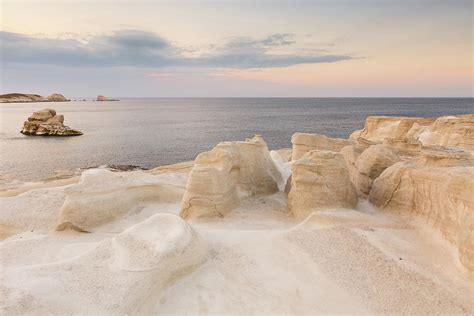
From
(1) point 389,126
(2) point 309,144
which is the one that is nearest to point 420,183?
(2) point 309,144

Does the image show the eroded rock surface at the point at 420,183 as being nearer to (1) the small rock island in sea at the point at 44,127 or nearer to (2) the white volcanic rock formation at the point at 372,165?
(2) the white volcanic rock formation at the point at 372,165

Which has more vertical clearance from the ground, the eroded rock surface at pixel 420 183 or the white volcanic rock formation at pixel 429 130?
the white volcanic rock formation at pixel 429 130

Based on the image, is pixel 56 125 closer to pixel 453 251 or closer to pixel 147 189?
pixel 147 189

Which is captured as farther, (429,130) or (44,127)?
(44,127)

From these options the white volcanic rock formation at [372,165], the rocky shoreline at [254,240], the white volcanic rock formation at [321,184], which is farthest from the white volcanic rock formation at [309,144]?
the white volcanic rock formation at [321,184]

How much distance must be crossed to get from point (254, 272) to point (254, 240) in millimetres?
1652

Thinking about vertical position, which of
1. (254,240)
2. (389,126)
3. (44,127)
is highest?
(44,127)

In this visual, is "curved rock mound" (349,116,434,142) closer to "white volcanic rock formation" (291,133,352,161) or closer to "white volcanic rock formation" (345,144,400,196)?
"white volcanic rock formation" (291,133,352,161)

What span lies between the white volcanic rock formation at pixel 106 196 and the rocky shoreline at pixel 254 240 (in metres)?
0.05

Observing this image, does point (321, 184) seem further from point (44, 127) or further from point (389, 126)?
point (44, 127)

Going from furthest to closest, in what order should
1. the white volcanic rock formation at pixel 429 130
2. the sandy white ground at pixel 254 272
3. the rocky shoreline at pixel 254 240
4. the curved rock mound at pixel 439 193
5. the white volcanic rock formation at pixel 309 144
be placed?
the white volcanic rock formation at pixel 429 130 → the white volcanic rock formation at pixel 309 144 → the curved rock mound at pixel 439 193 → the rocky shoreline at pixel 254 240 → the sandy white ground at pixel 254 272

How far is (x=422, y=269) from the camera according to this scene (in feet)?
30.0

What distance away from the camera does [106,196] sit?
49.2ft

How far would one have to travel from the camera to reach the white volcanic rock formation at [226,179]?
13.7m
